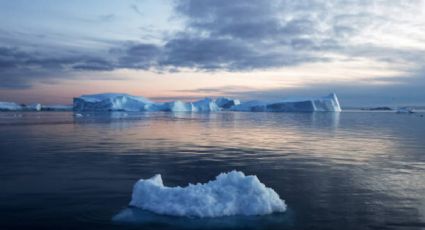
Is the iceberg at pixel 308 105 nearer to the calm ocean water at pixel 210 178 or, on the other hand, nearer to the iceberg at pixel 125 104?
the iceberg at pixel 125 104

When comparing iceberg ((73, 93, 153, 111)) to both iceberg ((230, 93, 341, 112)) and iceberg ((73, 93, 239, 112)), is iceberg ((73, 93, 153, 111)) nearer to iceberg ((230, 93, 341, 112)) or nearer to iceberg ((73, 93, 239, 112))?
iceberg ((73, 93, 239, 112))

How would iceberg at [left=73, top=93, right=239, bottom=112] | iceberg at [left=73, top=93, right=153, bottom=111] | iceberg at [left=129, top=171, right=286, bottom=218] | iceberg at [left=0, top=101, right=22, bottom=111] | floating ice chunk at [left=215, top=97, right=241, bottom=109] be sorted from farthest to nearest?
1. floating ice chunk at [left=215, top=97, right=241, bottom=109]
2. iceberg at [left=0, top=101, right=22, bottom=111]
3. iceberg at [left=73, top=93, right=239, bottom=112]
4. iceberg at [left=73, top=93, right=153, bottom=111]
5. iceberg at [left=129, top=171, right=286, bottom=218]

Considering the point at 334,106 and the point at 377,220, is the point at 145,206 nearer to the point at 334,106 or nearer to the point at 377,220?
the point at 377,220

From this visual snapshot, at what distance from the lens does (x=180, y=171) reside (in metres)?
13.1

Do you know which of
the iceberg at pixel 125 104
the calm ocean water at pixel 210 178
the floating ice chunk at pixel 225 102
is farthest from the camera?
the floating ice chunk at pixel 225 102

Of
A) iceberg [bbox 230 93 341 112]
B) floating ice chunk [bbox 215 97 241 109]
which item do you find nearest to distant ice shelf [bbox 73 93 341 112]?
iceberg [bbox 230 93 341 112]

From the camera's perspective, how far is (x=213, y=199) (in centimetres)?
821

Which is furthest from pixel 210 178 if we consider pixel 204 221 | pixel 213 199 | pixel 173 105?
pixel 173 105

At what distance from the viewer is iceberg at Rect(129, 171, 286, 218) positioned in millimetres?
7984

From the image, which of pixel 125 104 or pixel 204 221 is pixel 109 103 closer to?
pixel 125 104

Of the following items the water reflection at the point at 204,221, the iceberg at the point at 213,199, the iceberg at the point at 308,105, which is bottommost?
the water reflection at the point at 204,221

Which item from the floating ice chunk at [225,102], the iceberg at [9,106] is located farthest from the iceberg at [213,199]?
the floating ice chunk at [225,102]

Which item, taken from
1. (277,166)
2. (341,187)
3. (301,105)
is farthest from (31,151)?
(301,105)

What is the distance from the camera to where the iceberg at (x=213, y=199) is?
26.2 feet
